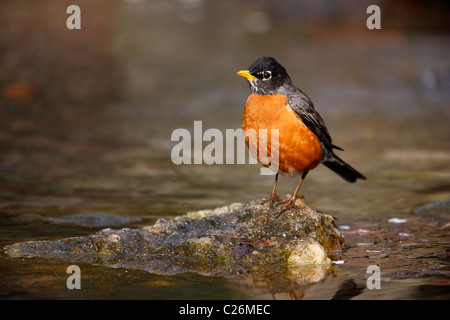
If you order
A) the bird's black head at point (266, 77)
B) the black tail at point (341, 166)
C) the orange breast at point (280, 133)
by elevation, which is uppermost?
the bird's black head at point (266, 77)

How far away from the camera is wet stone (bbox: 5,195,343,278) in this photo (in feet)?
18.2

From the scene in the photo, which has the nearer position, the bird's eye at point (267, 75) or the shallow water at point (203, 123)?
the shallow water at point (203, 123)

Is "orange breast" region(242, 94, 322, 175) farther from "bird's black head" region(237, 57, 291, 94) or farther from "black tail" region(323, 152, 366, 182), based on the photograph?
"black tail" region(323, 152, 366, 182)

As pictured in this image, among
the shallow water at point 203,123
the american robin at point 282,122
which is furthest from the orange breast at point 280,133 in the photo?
the shallow water at point 203,123

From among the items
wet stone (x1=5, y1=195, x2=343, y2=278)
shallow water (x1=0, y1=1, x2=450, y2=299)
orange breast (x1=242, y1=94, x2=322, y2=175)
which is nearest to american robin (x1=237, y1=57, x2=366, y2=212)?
orange breast (x1=242, y1=94, x2=322, y2=175)

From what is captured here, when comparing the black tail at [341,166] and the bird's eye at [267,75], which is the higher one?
the bird's eye at [267,75]

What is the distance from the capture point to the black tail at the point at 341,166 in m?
6.77

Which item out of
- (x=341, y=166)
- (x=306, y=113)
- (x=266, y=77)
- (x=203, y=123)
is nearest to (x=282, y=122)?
(x=306, y=113)

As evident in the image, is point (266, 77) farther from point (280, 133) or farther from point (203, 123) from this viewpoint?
point (203, 123)

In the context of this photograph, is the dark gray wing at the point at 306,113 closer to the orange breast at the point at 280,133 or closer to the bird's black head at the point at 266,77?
the orange breast at the point at 280,133

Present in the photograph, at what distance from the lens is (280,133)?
6.04 metres

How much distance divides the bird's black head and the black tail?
915 millimetres

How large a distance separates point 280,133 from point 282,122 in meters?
0.10

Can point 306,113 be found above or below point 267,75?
below
